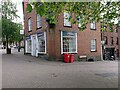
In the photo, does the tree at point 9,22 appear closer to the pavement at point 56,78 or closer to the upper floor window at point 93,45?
the upper floor window at point 93,45

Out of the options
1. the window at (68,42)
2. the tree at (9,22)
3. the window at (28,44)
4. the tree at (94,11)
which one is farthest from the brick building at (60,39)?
the tree at (94,11)

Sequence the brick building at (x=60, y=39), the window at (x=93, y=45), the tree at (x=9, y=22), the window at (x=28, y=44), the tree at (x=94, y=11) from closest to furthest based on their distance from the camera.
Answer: the tree at (x=94, y=11), the brick building at (x=60, y=39), the window at (x=93, y=45), the window at (x=28, y=44), the tree at (x=9, y=22)

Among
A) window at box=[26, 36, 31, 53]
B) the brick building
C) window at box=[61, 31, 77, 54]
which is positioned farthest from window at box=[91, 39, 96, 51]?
window at box=[26, 36, 31, 53]

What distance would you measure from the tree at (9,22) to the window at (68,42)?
36.7 feet

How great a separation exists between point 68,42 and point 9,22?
Answer: 39.3 feet

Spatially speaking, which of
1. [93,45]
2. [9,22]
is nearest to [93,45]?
[93,45]

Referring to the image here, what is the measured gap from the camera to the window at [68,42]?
895 inches

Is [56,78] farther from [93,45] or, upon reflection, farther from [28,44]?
[28,44]

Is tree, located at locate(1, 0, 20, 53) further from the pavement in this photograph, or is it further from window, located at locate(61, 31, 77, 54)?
the pavement

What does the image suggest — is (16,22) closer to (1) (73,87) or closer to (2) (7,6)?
(2) (7,6)

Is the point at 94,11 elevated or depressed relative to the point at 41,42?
elevated

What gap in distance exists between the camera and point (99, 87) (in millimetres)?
9055

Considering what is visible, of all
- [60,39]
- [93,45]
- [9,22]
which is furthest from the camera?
[9,22]

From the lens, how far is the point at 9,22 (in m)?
31.0
